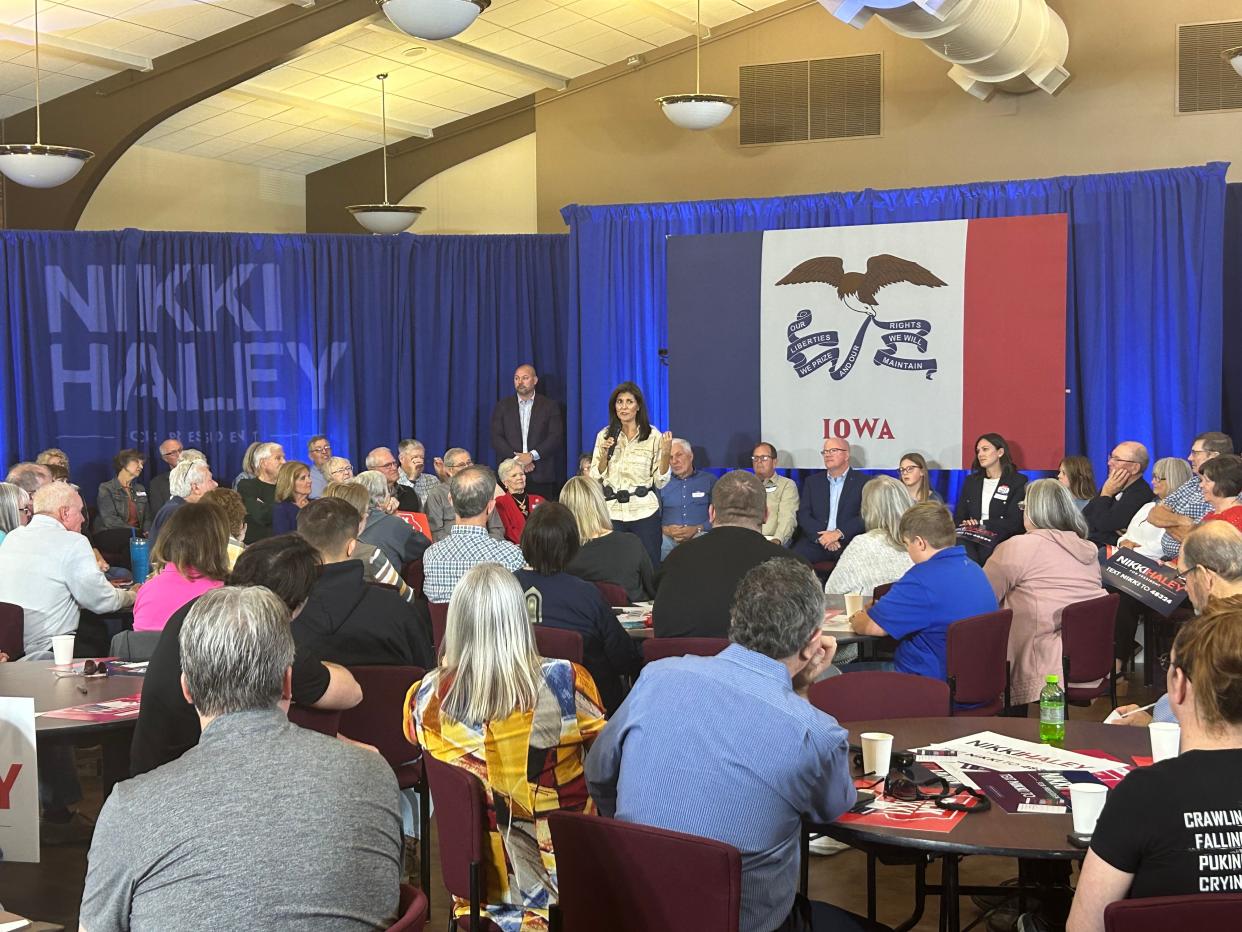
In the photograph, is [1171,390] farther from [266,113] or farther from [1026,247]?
[266,113]

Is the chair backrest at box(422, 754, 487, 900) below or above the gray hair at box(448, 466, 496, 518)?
below

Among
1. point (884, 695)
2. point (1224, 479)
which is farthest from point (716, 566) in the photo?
point (1224, 479)

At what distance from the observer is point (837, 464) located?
28.7 feet

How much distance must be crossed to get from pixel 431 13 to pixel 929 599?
4.49 meters

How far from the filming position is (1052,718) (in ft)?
11.4

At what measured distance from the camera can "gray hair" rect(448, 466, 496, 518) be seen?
216 inches

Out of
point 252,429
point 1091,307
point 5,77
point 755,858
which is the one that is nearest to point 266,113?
point 5,77

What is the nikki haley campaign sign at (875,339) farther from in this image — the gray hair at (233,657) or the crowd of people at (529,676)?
the gray hair at (233,657)

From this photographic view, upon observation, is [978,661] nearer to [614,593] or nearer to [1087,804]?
[614,593]

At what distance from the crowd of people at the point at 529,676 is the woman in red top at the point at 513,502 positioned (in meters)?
0.78

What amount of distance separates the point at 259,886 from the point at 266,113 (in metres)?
11.7

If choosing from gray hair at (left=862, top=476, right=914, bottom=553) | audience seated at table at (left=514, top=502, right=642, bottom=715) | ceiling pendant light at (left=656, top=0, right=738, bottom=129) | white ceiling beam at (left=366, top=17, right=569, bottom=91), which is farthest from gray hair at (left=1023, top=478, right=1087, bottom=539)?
white ceiling beam at (left=366, top=17, right=569, bottom=91)

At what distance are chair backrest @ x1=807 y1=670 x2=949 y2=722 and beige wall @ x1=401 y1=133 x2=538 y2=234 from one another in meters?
10.7

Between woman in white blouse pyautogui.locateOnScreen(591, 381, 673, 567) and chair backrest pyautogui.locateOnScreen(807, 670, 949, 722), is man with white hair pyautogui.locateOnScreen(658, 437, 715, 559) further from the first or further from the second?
chair backrest pyautogui.locateOnScreen(807, 670, 949, 722)
